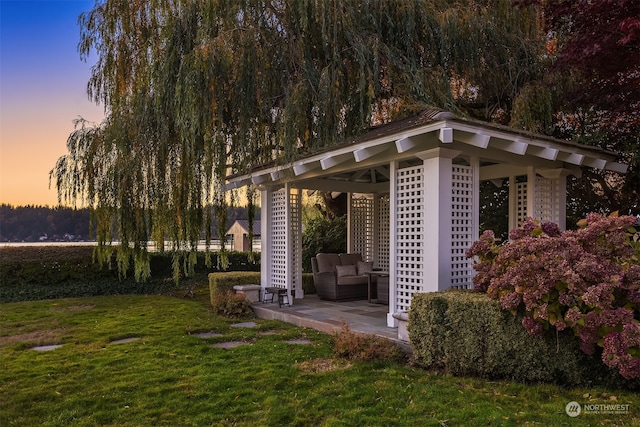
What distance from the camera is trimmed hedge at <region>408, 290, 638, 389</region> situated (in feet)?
13.9

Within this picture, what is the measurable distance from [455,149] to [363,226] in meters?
5.93

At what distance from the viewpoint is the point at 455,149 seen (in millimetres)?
5762

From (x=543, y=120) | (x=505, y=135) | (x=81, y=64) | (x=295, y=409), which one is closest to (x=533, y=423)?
(x=295, y=409)

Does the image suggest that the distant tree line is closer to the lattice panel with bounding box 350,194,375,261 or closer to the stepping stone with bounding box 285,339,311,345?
the lattice panel with bounding box 350,194,375,261

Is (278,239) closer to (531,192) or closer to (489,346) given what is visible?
(531,192)

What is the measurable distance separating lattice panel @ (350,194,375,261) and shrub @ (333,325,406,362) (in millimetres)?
5989

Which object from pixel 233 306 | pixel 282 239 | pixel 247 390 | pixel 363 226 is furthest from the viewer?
pixel 363 226

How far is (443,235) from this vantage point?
5688 mm

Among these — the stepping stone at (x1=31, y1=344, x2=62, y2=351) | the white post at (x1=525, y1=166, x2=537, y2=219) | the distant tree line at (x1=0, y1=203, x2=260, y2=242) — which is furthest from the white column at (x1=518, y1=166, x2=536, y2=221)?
the distant tree line at (x1=0, y1=203, x2=260, y2=242)

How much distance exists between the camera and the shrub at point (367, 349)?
521 cm

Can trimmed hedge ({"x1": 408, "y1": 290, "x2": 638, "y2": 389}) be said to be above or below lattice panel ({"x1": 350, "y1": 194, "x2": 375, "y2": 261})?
below

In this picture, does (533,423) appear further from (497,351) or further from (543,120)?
(543,120)

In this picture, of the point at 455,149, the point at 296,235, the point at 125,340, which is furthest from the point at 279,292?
the point at 455,149

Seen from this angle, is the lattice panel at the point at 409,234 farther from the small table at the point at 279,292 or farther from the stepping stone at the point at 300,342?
the small table at the point at 279,292
